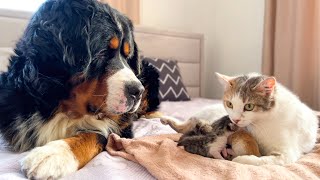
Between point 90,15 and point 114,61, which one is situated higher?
point 90,15

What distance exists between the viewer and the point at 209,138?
0.95 meters

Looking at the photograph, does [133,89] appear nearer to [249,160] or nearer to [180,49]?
[249,160]

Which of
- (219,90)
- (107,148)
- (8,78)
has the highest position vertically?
(8,78)

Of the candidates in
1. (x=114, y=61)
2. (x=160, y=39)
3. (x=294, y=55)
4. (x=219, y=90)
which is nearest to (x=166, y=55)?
(x=160, y=39)

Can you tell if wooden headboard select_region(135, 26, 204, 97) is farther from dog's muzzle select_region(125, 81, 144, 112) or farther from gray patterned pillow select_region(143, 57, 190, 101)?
dog's muzzle select_region(125, 81, 144, 112)

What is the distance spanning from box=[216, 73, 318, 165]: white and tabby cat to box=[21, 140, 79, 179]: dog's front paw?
1.61 feet

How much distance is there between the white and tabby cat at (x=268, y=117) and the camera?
954mm

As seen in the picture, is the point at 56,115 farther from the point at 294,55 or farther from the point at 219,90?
the point at 219,90

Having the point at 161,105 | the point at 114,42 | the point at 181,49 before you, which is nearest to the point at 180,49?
the point at 181,49

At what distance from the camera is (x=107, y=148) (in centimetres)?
99

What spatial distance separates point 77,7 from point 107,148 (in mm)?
470

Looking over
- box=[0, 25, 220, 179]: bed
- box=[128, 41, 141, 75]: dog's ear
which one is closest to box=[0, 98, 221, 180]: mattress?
box=[0, 25, 220, 179]: bed

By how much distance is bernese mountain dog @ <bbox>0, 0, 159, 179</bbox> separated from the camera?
3.36ft

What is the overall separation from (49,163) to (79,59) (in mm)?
364
